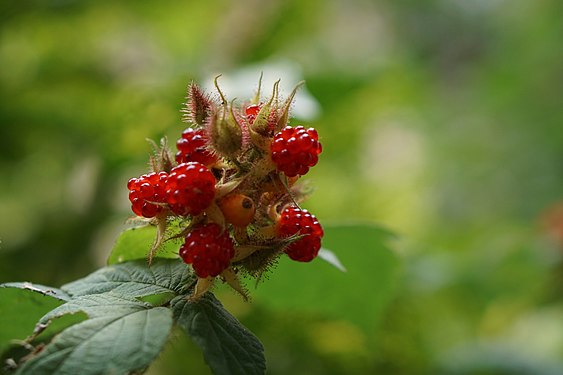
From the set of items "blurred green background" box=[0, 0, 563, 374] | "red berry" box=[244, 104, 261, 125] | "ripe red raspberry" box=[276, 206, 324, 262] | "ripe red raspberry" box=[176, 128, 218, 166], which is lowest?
"ripe red raspberry" box=[276, 206, 324, 262]

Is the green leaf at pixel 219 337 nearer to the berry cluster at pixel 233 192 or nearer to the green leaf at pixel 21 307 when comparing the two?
the berry cluster at pixel 233 192

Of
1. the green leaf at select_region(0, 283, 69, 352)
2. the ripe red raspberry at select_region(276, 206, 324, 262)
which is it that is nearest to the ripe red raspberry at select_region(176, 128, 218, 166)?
the ripe red raspberry at select_region(276, 206, 324, 262)

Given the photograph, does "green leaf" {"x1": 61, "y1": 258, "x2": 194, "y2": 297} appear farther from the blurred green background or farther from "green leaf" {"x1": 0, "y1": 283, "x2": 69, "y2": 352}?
the blurred green background

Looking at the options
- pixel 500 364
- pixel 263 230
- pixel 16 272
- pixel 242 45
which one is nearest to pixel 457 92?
pixel 242 45

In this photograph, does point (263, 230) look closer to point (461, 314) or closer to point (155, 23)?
point (461, 314)

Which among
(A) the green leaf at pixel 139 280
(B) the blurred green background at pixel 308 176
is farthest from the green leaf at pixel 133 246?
(B) the blurred green background at pixel 308 176

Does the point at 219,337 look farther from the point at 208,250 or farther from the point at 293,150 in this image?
the point at 293,150

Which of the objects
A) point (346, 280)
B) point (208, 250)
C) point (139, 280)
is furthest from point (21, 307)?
point (346, 280)
